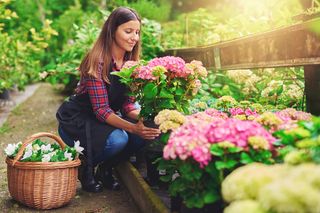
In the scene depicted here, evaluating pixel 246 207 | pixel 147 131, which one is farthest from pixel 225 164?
pixel 147 131

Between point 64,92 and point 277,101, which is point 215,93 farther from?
point 64,92

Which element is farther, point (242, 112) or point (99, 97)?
point (99, 97)

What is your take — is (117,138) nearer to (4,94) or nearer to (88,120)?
(88,120)

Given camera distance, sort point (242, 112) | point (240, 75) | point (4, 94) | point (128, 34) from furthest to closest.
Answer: point (4, 94) → point (240, 75) → point (128, 34) → point (242, 112)

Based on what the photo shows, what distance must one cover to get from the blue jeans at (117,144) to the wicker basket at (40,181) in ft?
1.22

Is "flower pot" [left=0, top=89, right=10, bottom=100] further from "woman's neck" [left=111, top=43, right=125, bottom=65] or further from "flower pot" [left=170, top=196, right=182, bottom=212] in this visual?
"flower pot" [left=170, top=196, right=182, bottom=212]

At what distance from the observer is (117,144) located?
4.07 metres

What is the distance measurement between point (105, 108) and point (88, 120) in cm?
25

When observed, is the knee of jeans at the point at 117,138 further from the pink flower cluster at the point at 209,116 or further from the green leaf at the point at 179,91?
the pink flower cluster at the point at 209,116

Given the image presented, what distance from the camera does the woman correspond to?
4.03 m

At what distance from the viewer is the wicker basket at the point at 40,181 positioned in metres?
3.63

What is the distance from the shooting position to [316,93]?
137 inches

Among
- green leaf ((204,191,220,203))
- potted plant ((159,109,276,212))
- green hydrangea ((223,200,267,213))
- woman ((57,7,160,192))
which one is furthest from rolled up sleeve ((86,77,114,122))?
green hydrangea ((223,200,267,213))

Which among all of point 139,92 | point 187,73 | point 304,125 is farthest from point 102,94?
point 304,125
